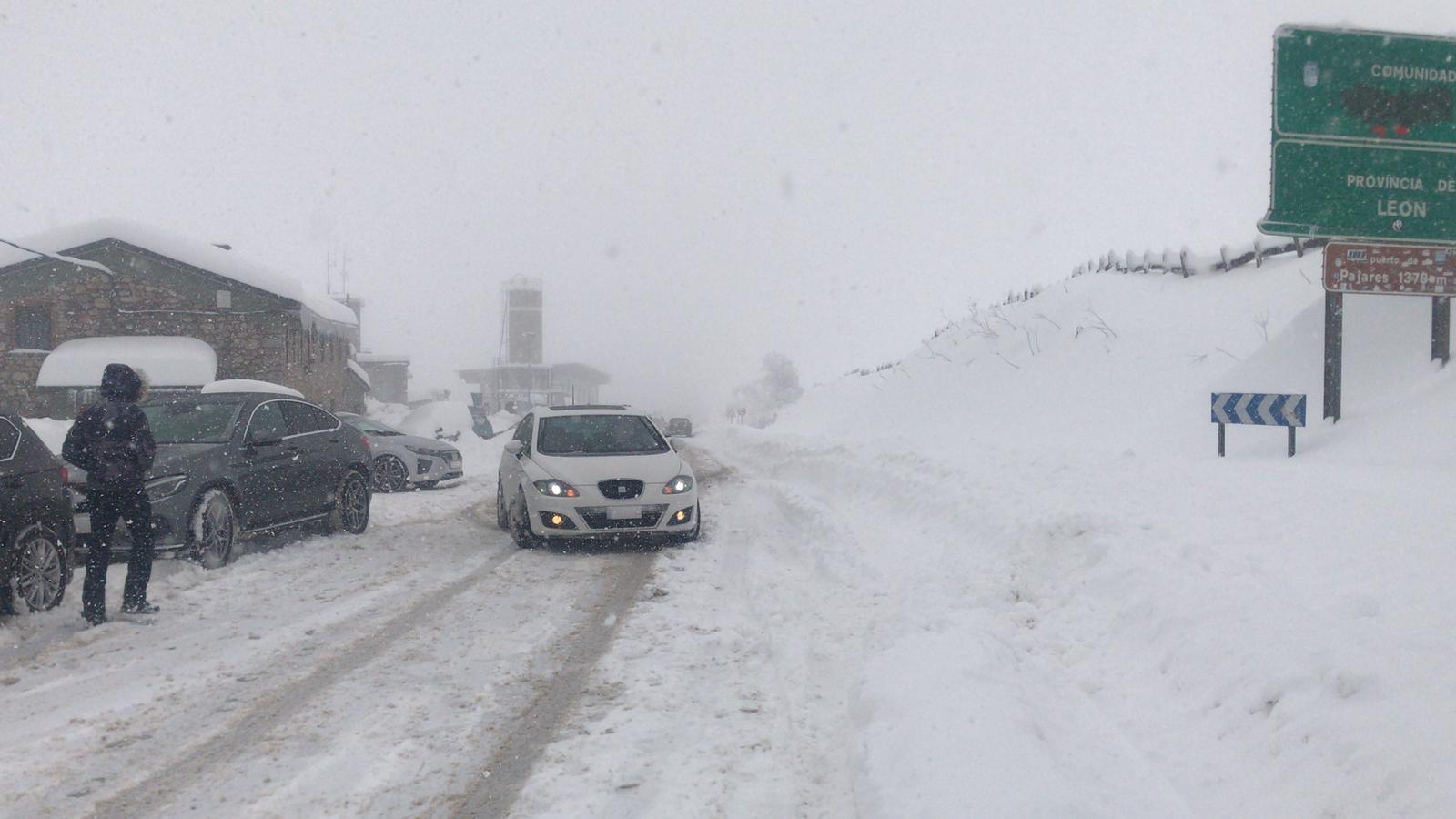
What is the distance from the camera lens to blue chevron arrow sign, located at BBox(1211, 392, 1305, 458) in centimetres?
891

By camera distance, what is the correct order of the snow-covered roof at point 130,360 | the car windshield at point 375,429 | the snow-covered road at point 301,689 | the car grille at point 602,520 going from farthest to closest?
the snow-covered roof at point 130,360, the car windshield at point 375,429, the car grille at point 602,520, the snow-covered road at point 301,689

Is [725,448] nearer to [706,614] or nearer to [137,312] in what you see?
[137,312]

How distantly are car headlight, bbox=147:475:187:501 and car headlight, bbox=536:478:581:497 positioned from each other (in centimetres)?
335

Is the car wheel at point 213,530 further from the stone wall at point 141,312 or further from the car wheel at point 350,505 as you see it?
the stone wall at point 141,312

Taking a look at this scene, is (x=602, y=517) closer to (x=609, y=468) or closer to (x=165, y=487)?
(x=609, y=468)

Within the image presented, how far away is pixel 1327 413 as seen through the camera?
9.86 metres

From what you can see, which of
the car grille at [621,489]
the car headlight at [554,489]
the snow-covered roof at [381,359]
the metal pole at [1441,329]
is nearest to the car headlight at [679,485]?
the car grille at [621,489]

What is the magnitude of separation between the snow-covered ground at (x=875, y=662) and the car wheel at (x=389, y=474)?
21.1 ft

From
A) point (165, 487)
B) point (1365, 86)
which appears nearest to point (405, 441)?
point (165, 487)

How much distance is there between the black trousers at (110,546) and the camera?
6379 millimetres

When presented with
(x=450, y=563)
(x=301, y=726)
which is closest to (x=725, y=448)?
(x=450, y=563)

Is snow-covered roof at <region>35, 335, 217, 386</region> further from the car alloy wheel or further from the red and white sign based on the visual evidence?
the red and white sign

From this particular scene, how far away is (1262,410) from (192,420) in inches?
432

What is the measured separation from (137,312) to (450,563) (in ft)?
84.3
